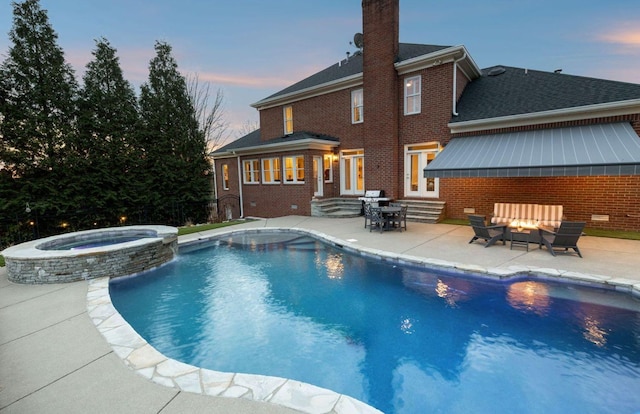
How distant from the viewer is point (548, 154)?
34.6 feet

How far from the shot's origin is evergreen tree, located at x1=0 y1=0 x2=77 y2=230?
14055 mm

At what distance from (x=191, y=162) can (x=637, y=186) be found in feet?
82.8

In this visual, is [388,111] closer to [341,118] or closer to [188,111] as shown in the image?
[341,118]

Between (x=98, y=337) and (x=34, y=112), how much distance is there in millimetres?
16016

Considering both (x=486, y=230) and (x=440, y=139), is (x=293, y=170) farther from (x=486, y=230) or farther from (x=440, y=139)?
(x=486, y=230)

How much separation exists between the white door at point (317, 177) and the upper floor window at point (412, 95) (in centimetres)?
608

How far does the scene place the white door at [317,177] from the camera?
18.7 meters

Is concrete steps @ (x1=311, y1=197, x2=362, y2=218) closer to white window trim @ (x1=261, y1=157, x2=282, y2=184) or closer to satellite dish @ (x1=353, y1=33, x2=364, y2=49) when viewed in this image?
white window trim @ (x1=261, y1=157, x2=282, y2=184)

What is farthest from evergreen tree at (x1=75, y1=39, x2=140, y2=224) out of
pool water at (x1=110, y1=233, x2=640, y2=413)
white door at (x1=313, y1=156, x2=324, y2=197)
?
white door at (x1=313, y1=156, x2=324, y2=197)

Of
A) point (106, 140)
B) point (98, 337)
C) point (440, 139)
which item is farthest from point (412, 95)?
point (106, 140)

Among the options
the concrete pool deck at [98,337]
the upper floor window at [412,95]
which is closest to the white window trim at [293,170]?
the upper floor window at [412,95]

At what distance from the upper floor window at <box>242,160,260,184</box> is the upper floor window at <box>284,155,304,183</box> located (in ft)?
9.40

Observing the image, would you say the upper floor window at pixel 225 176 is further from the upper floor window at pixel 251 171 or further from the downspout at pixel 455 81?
the downspout at pixel 455 81

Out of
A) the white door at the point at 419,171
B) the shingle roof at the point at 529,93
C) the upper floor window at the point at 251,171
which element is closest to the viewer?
the shingle roof at the point at 529,93
